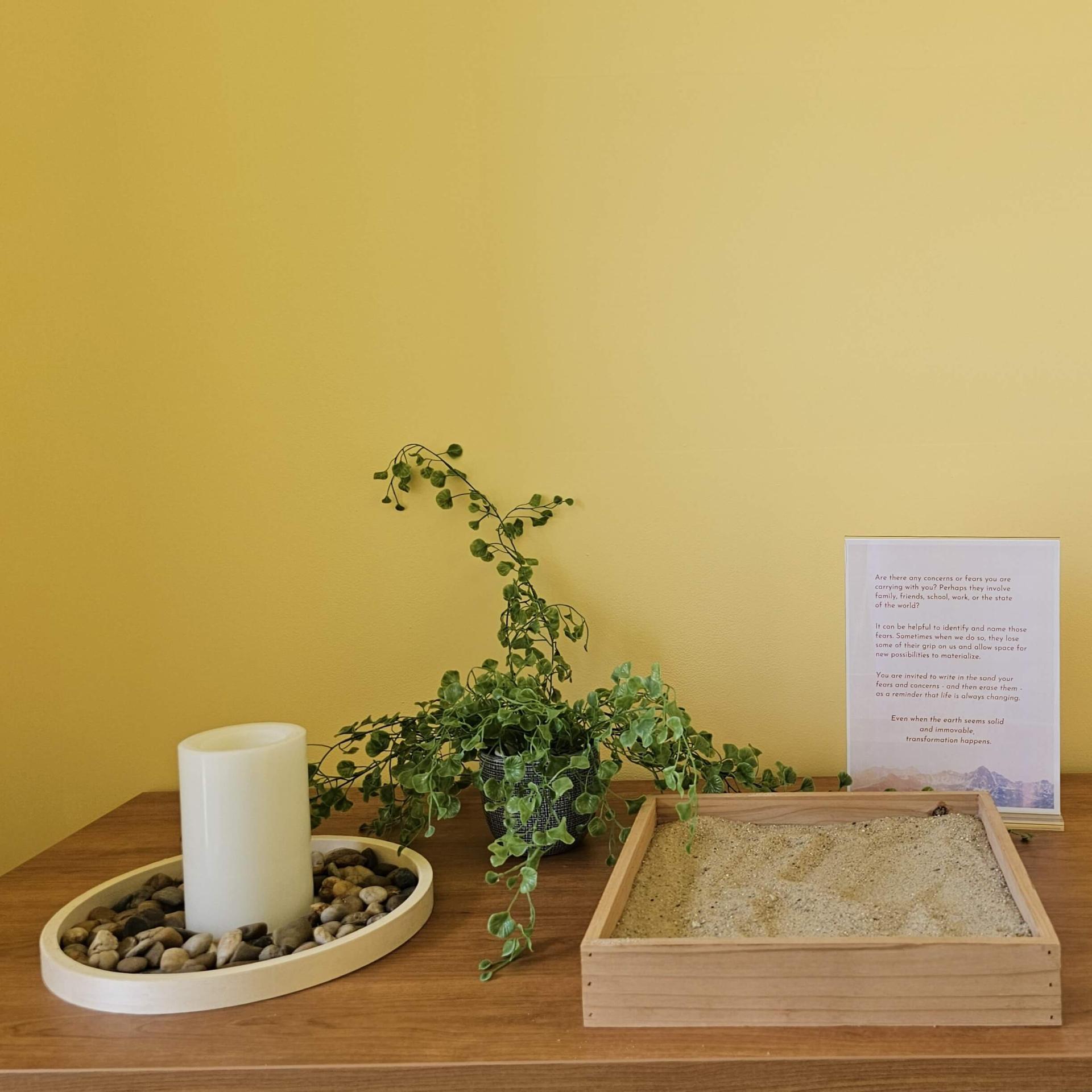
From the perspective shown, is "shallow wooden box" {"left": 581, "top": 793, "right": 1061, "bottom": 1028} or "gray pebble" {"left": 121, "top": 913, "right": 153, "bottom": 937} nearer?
"shallow wooden box" {"left": 581, "top": 793, "right": 1061, "bottom": 1028}

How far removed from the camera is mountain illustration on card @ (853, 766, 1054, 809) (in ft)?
3.46

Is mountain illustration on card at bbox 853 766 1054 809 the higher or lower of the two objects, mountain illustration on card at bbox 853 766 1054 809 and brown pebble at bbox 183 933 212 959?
the higher

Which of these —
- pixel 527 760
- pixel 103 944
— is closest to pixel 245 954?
pixel 103 944

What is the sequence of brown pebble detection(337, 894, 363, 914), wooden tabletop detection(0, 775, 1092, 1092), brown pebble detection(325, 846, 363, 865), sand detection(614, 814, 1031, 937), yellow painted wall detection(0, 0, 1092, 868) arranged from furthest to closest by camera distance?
1. yellow painted wall detection(0, 0, 1092, 868)
2. brown pebble detection(325, 846, 363, 865)
3. brown pebble detection(337, 894, 363, 914)
4. sand detection(614, 814, 1031, 937)
5. wooden tabletop detection(0, 775, 1092, 1092)

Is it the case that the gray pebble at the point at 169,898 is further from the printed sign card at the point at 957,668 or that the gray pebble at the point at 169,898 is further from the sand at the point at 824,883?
the printed sign card at the point at 957,668

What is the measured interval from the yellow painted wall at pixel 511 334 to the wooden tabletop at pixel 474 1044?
51 cm

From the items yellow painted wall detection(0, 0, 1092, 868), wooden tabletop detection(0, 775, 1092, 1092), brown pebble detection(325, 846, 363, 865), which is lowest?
wooden tabletop detection(0, 775, 1092, 1092)

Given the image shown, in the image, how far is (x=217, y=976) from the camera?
0.74 m

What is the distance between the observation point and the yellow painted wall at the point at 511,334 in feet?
4.01

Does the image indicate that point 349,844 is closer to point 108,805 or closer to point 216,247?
point 108,805

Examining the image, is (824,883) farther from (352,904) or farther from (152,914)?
(152,914)

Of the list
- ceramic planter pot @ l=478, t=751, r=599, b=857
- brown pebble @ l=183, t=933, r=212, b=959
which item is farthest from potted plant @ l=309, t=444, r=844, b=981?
brown pebble @ l=183, t=933, r=212, b=959

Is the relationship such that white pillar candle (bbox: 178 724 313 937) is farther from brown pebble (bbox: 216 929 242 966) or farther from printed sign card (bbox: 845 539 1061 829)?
printed sign card (bbox: 845 539 1061 829)

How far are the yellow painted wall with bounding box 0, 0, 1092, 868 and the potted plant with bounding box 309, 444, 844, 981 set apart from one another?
0.35ft
